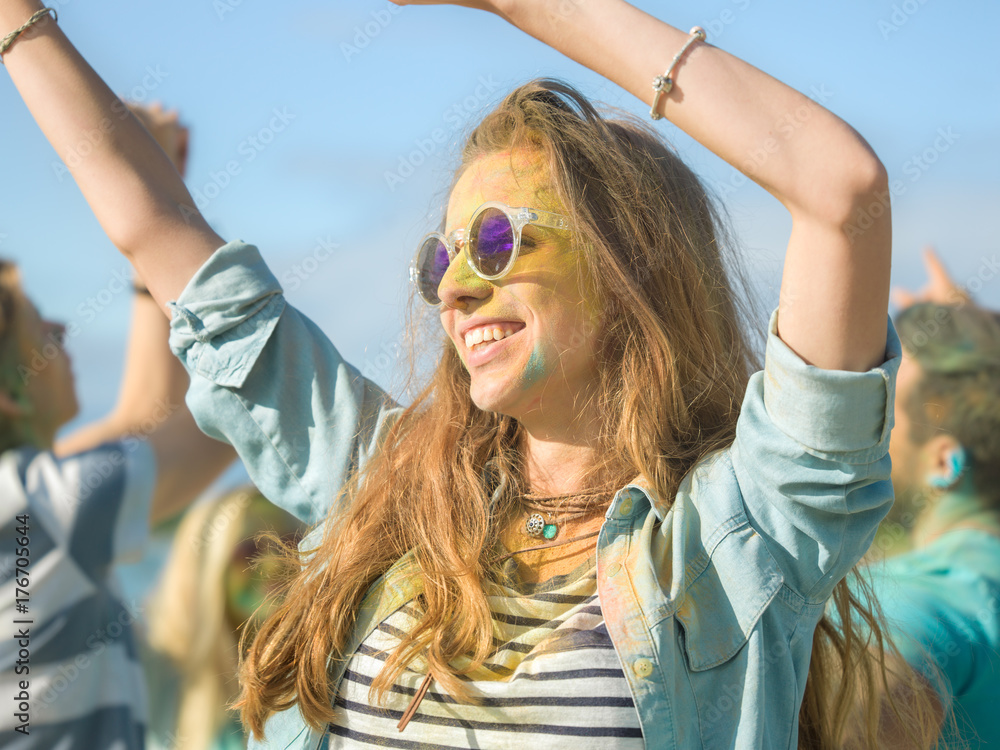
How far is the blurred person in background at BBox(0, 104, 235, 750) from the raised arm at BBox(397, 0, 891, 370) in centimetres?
228

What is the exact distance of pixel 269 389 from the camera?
173cm

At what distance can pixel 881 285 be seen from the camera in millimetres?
1056

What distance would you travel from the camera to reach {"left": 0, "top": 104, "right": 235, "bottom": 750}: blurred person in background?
2.43 meters

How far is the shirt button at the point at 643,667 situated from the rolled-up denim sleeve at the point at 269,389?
29.7 inches

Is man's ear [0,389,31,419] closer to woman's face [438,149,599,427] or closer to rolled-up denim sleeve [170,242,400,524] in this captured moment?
rolled-up denim sleeve [170,242,400,524]

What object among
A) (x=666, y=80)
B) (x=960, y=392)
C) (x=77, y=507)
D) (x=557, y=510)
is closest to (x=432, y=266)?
(x=557, y=510)

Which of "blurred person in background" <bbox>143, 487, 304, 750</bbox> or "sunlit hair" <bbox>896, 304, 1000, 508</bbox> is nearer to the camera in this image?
"sunlit hair" <bbox>896, 304, 1000, 508</bbox>

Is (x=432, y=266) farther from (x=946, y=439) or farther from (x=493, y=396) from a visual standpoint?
(x=946, y=439)

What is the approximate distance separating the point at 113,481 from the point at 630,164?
225cm

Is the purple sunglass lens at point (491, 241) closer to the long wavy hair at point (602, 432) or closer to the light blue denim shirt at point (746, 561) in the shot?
the long wavy hair at point (602, 432)

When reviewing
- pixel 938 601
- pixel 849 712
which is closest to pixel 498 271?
pixel 849 712

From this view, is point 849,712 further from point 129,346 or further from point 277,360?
point 129,346

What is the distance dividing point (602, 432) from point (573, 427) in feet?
0.20

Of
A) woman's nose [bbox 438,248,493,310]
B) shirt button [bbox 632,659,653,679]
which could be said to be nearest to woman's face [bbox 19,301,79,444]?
woman's nose [bbox 438,248,493,310]
